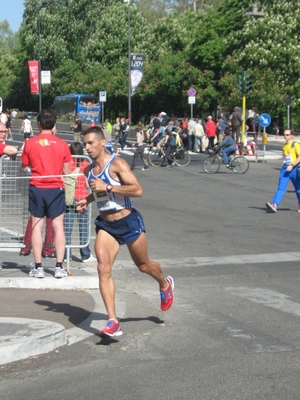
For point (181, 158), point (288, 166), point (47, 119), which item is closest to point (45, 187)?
point (47, 119)

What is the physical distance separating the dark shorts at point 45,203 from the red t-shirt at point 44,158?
0.07 meters

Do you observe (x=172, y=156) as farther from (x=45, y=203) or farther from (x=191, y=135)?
(x=45, y=203)

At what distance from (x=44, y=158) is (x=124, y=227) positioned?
2.27 meters

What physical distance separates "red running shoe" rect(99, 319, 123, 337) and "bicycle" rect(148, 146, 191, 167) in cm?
2366

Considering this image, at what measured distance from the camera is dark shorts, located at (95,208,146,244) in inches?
271

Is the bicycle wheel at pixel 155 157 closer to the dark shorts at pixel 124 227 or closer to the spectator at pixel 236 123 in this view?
the spectator at pixel 236 123

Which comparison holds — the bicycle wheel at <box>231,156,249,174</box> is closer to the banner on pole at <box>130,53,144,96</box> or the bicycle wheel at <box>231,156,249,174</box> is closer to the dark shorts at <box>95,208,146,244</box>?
the dark shorts at <box>95,208,146,244</box>

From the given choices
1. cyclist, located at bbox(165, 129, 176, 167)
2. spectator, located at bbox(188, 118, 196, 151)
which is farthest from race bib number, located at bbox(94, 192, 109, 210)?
spectator, located at bbox(188, 118, 196, 151)

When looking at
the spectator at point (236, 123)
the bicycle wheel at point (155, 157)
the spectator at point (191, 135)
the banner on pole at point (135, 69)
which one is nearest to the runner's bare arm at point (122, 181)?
the bicycle wheel at point (155, 157)

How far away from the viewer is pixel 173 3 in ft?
325

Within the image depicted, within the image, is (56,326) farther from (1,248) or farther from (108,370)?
(1,248)

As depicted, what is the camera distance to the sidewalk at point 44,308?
6.39 metres

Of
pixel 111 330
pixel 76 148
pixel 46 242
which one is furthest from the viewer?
pixel 76 148

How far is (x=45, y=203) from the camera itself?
881 cm
